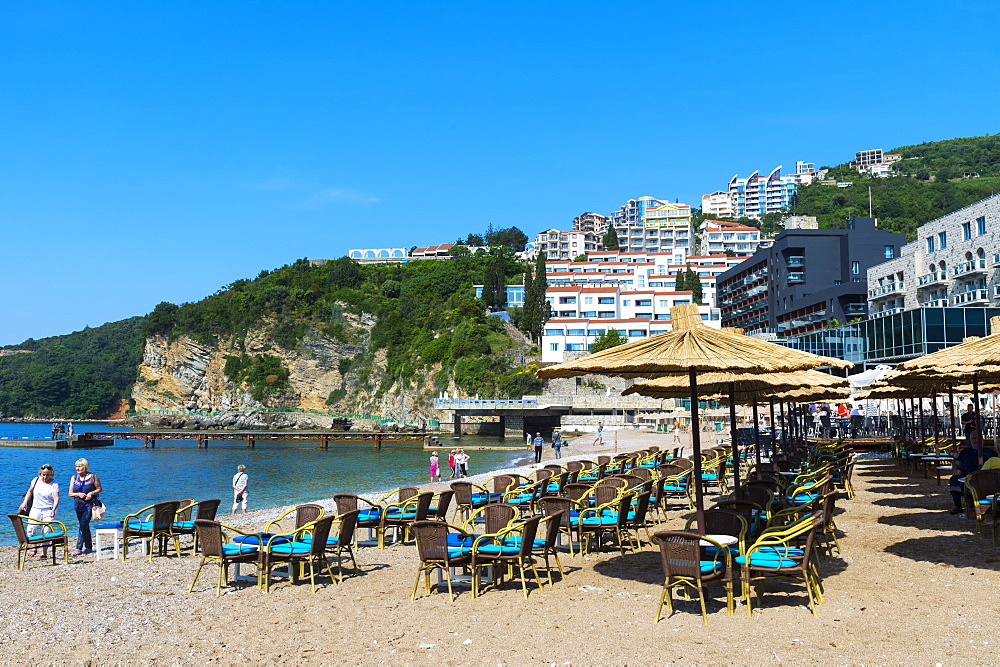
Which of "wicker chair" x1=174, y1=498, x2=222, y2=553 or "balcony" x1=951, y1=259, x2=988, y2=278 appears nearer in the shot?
"wicker chair" x1=174, y1=498, x2=222, y2=553

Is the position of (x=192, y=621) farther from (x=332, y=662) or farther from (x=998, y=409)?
(x=998, y=409)

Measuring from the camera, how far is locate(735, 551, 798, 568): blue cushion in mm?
7449

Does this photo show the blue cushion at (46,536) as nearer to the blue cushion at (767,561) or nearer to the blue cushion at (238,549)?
the blue cushion at (238,549)

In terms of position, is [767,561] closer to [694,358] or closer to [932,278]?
[694,358]

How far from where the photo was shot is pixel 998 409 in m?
27.6

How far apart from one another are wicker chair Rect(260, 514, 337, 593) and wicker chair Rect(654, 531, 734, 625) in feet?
12.9

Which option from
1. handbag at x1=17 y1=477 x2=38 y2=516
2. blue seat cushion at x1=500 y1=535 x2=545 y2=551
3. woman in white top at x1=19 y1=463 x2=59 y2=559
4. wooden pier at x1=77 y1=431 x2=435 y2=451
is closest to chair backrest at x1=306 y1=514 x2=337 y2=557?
blue seat cushion at x1=500 y1=535 x2=545 y2=551

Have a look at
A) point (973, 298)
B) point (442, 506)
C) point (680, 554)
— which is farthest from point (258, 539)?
point (973, 298)

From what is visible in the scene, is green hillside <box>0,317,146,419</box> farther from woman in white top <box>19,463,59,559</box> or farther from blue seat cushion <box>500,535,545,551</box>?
blue seat cushion <box>500,535,545,551</box>

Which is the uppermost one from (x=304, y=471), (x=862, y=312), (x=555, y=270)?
(x=555, y=270)

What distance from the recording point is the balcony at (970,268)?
5809 centimetres

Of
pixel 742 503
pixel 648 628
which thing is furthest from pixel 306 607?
pixel 742 503

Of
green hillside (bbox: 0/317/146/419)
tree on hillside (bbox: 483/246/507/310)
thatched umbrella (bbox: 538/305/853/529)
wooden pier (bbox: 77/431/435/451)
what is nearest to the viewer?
thatched umbrella (bbox: 538/305/853/529)

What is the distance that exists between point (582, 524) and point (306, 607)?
148 inches
